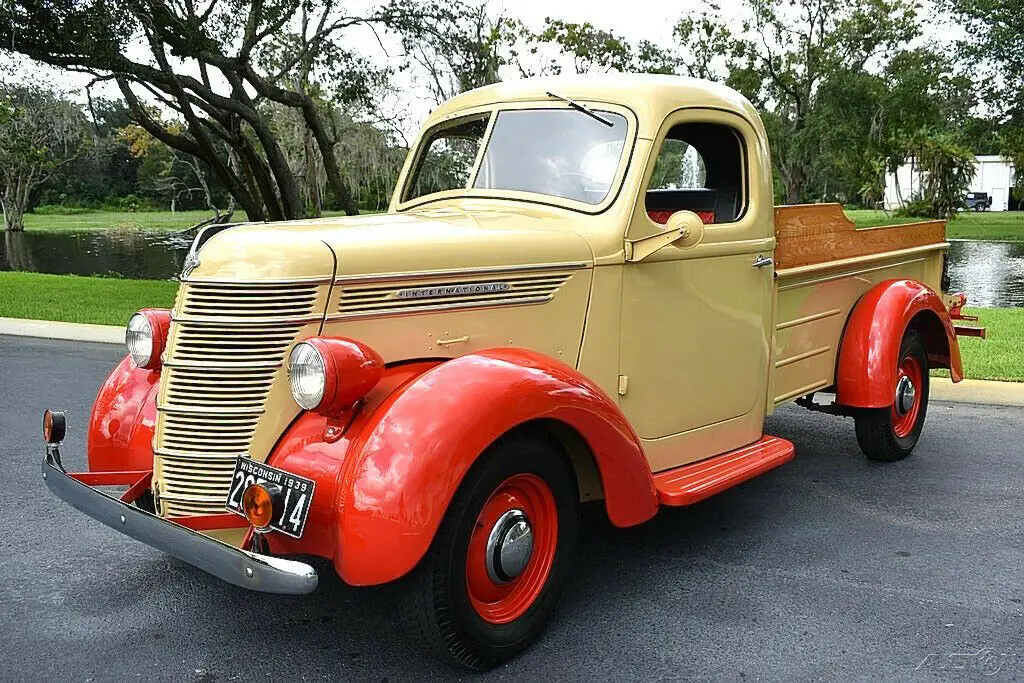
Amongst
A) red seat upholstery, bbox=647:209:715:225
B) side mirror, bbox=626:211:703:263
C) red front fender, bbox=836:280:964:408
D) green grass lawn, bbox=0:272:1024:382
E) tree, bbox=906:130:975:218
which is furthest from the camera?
tree, bbox=906:130:975:218

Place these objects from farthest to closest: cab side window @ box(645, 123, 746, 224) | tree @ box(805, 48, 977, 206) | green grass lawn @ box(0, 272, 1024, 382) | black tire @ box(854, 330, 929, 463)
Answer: tree @ box(805, 48, 977, 206)
green grass lawn @ box(0, 272, 1024, 382)
black tire @ box(854, 330, 929, 463)
cab side window @ box(645, 123, 746, 224)

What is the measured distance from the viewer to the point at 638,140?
3480 mm

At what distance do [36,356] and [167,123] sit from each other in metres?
23.6

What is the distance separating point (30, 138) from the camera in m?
37.6

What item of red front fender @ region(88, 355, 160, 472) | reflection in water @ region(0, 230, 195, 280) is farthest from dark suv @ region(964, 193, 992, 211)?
red front fender @ region(88, 355, 160, 472)

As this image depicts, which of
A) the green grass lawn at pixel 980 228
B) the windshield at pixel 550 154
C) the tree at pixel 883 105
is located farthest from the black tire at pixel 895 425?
the green grass lawn at pixel 980 228

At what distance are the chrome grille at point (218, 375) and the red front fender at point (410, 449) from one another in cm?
16

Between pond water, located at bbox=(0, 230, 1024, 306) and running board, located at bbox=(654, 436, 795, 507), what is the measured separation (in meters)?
12.0

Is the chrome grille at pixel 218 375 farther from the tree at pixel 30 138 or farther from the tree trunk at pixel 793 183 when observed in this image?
the tree at pixel 30 138

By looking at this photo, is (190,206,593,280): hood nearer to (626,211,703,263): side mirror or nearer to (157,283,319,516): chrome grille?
(157,283,319,516): chrome grille

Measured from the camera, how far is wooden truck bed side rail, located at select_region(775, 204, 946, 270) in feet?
13.7

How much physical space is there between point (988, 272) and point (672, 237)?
19.4 metres

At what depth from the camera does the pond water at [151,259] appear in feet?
56.1

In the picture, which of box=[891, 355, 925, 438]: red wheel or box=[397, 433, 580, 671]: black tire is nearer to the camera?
box=[397, 433, 580, 671]: black tire
